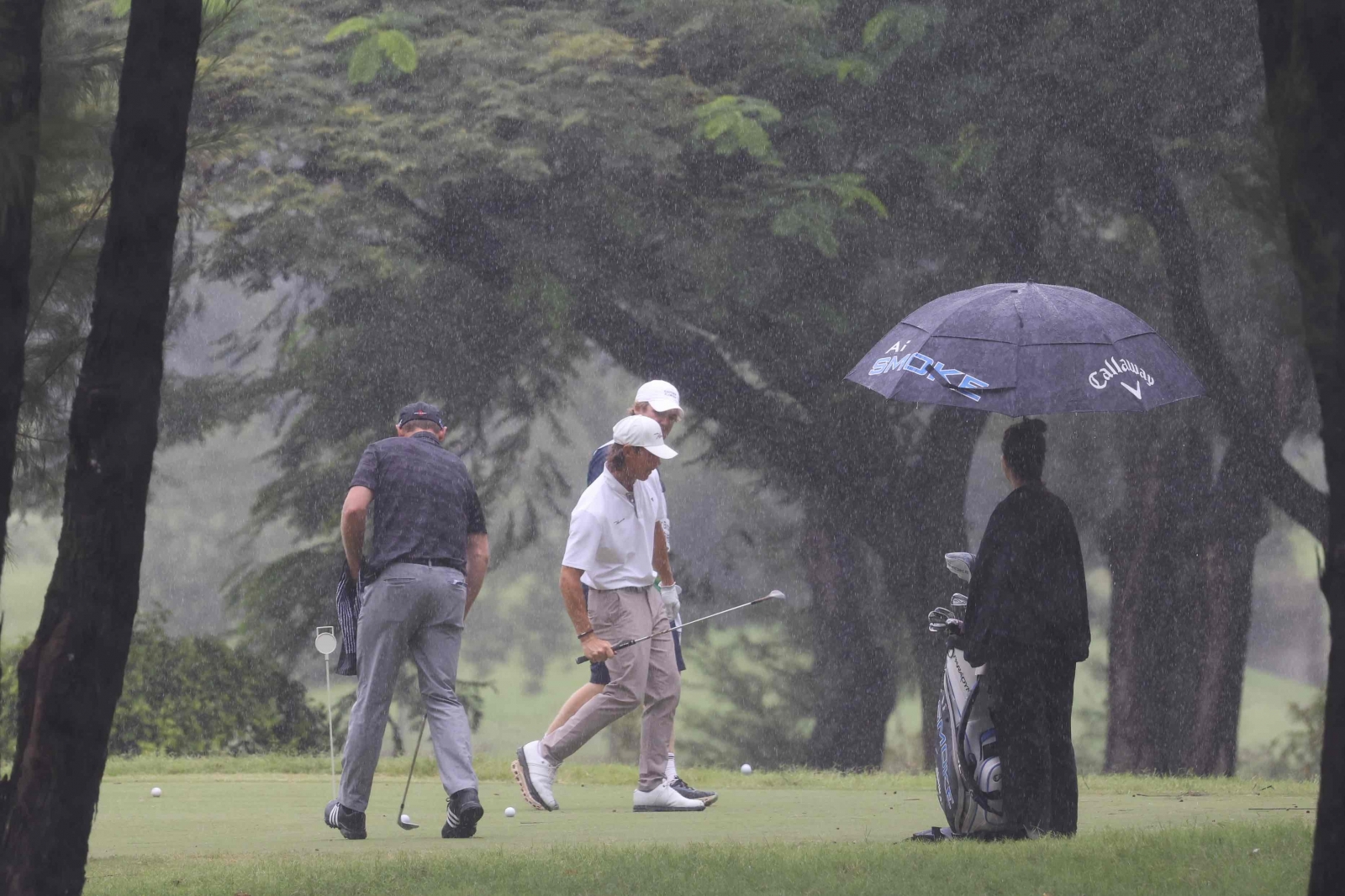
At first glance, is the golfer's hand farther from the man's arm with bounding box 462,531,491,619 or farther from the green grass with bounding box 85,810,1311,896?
the green grass with bounding box 85,810,1311,896

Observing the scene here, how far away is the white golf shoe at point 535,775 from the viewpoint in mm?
9242

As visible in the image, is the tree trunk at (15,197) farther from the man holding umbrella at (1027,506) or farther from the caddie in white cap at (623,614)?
the caddie in white cap at (623,614)

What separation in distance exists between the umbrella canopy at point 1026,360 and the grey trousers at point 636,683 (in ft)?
6.35

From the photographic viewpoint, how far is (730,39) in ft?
57.9

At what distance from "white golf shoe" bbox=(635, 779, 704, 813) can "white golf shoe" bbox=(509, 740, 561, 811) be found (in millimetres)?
449

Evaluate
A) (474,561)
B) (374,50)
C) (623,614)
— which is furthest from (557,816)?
(374,50)

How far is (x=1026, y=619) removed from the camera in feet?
23.7

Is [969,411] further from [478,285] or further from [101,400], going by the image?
[101,400]

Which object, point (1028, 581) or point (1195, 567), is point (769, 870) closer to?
point (1028, 581)

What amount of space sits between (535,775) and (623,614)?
983 millimetres

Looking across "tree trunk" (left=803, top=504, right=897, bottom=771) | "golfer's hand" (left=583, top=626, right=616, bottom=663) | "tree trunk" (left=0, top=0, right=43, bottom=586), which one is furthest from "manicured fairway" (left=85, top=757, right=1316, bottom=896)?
"tree trunk" (left=803, top=504, right=897, bottom=771)

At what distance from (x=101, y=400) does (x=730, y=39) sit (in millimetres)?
12741

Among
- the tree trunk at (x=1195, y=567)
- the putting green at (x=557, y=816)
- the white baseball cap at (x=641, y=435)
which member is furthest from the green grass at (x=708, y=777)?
the tree trunk at (x=1195, y=567)

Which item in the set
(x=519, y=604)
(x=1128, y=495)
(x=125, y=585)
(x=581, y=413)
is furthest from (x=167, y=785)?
(x=519, y=604)
